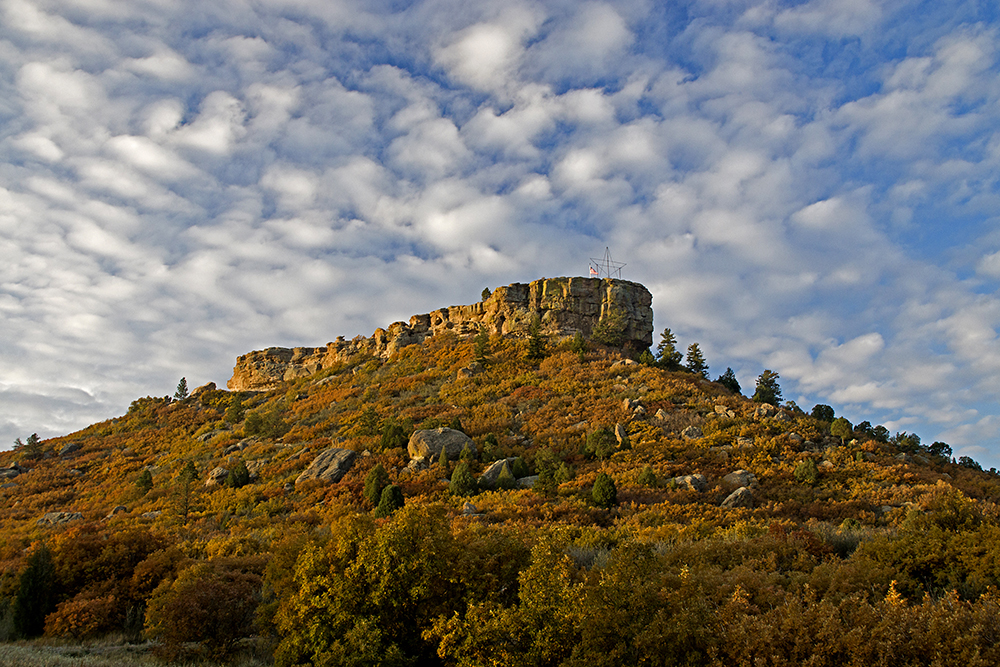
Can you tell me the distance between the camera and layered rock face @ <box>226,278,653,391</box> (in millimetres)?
53406

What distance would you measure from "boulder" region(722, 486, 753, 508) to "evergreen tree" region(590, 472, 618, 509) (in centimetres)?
391

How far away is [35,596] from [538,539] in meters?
11.8

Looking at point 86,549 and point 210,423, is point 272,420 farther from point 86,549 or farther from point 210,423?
point 86,549

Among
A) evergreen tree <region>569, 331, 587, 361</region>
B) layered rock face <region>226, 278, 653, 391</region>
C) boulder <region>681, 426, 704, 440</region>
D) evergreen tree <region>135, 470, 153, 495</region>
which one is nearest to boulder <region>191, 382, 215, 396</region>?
layered rock face <region>226, 278, 653, 391</region>

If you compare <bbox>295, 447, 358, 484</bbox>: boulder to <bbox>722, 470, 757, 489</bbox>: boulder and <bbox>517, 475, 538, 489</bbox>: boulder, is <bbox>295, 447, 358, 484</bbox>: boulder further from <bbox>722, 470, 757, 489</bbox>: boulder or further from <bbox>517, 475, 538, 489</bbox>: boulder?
<bbox>722, 470, 757, 489</bbox>: boulder

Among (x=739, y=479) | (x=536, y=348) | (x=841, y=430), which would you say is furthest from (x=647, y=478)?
(x=536, y=348)

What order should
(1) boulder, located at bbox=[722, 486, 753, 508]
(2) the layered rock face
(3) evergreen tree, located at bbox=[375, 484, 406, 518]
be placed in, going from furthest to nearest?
(2) the layered rock face
(3) evergreen tree, located at bbox=[375, 484, 406, 518]
(1) boulder, located at bbox=[722, 486, 753, 508]

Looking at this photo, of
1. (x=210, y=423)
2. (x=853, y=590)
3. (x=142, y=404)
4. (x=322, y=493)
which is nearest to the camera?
(x=853, y=590)

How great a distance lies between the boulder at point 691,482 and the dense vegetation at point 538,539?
0.13 meters

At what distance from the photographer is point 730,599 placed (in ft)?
26.0

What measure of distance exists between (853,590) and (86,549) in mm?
16809

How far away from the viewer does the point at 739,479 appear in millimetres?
21312

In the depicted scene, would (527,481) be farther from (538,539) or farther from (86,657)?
(86,657)

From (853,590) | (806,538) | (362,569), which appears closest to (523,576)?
(362,569)
